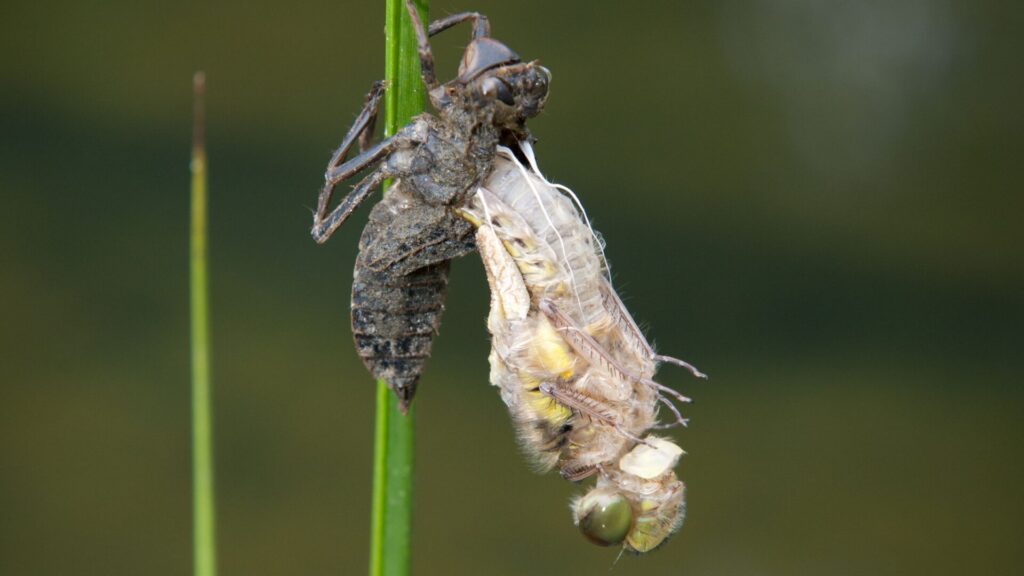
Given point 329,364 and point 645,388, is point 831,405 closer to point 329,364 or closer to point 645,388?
point 329,364

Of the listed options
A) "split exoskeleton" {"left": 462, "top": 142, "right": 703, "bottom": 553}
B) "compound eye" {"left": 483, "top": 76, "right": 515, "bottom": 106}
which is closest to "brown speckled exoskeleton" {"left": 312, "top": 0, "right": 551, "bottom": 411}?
"compound eye" {"left": 483, "top": 76, "right": 515, "bottom": 106}

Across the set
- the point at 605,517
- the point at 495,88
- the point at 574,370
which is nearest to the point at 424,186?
the point at 495,88

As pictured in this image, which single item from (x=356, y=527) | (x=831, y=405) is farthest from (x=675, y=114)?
(x=356, y=527)

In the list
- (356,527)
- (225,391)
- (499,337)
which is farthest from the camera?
(225,391)

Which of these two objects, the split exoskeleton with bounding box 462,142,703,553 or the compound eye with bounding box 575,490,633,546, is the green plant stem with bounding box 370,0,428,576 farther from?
the compound eye with bounding box 575,490,633,546

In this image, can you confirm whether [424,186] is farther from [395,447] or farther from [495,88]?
[395,447]

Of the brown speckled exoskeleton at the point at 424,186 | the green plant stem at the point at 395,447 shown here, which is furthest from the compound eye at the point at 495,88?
the green plant stem at the point at 395,447
